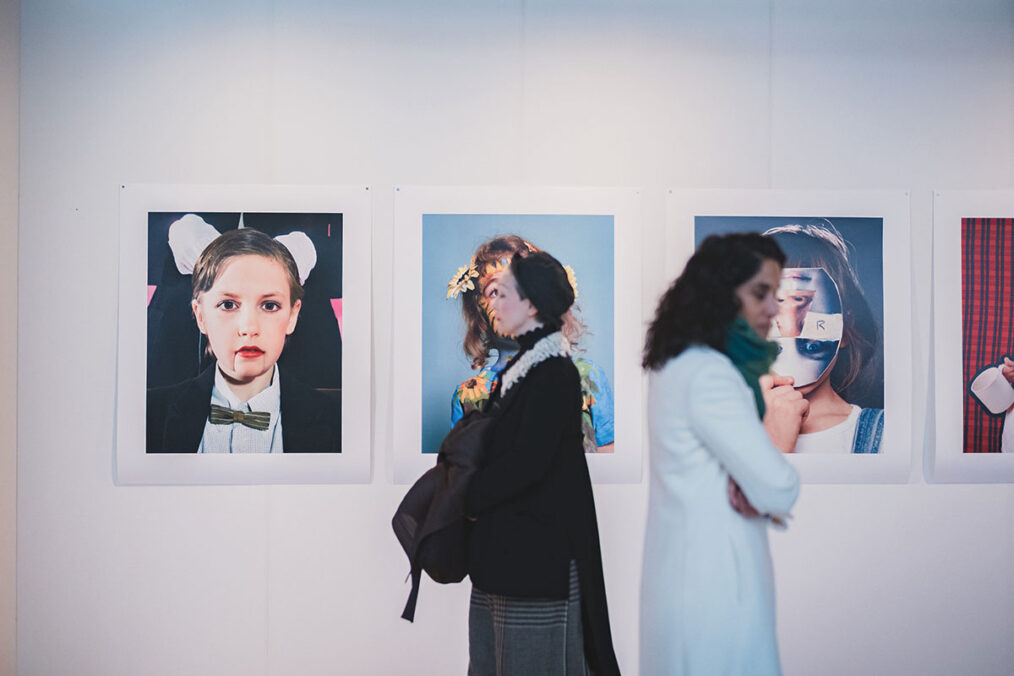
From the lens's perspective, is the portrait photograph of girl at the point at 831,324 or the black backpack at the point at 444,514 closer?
the black backpack at the point at 444,514

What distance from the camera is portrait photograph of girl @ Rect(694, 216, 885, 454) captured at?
11.8 feet

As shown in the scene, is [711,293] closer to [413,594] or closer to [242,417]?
[413,594]

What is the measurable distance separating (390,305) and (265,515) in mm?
1096

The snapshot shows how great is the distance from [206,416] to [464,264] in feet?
4.38

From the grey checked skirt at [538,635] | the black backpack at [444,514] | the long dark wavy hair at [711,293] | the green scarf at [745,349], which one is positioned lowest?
the grey checked skirt at [538,635]

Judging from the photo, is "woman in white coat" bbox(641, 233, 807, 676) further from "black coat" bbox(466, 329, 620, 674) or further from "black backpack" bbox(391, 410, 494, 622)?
"black backpack" bbox(391, 410, 494, 622)

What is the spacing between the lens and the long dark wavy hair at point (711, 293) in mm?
2041

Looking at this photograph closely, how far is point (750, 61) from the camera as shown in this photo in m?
3.65

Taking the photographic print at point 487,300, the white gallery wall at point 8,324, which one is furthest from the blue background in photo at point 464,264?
the white gallery wall at point 8,324

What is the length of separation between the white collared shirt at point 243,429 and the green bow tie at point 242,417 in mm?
13

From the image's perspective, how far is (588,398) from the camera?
11.6 feet

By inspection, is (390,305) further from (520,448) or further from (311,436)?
(520,448)

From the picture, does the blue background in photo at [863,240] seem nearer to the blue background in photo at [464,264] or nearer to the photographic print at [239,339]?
the blue background in photo at [464,264]

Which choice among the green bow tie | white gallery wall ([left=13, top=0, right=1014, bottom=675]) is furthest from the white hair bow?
the green bow tie
